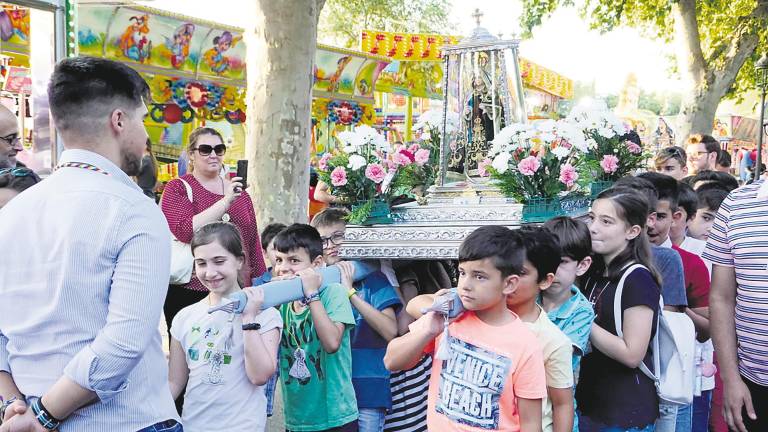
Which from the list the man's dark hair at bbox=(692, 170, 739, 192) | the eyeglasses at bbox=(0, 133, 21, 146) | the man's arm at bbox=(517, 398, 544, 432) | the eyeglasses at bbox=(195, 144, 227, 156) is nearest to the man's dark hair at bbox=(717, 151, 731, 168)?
the man's dark hair at bbox=(692, 170, 739, 192)

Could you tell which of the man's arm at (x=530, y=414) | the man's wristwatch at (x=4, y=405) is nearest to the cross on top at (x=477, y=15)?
the man's arm at (x=530, y=414)

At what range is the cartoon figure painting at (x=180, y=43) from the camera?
10.4m

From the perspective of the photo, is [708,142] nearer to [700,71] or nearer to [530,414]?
[530,414]

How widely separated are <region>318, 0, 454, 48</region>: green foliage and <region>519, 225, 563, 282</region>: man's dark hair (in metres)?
27.9

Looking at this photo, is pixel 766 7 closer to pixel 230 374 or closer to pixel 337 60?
pixel 337 60

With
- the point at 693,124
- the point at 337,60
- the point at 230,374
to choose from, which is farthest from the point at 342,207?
the point at 693,124

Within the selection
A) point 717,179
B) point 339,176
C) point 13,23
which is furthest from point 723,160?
point 13,23

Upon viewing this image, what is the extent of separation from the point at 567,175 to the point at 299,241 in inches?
56.2

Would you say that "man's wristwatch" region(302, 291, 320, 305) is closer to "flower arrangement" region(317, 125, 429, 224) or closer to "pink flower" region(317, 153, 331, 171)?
"flower arrangement" region(317, 125, 429, 224)

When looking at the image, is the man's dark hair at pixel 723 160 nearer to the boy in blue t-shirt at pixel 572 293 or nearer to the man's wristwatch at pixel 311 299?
the boy in blue t-shirt at pixel 572 293

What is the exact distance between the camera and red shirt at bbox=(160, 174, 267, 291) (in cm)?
422

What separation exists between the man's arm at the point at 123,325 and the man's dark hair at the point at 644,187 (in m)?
2.33

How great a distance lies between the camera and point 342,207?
4.23m

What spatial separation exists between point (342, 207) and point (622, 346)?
1884 millimetres
